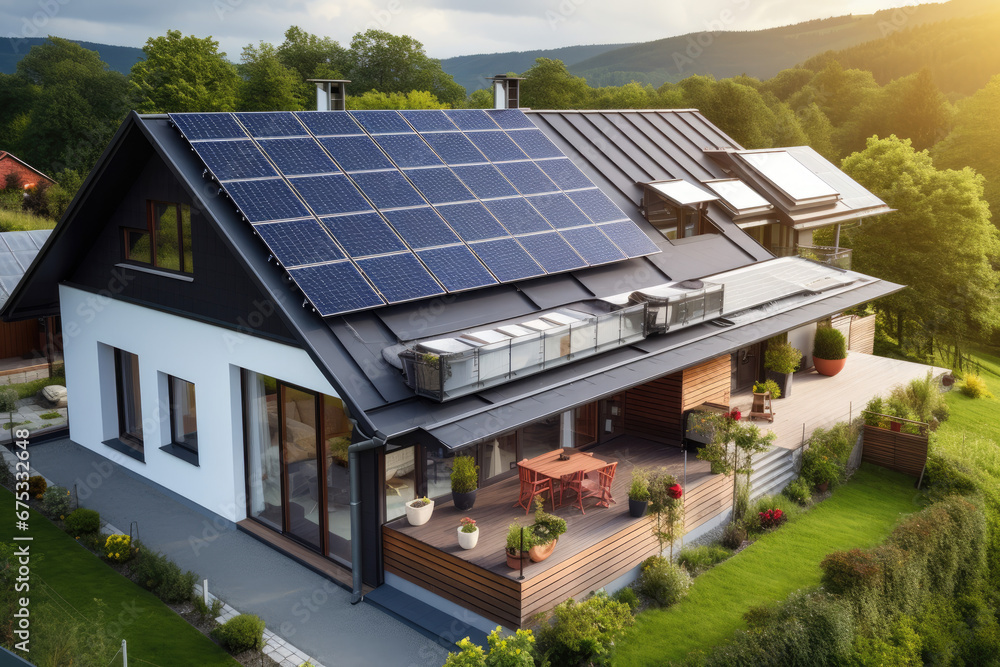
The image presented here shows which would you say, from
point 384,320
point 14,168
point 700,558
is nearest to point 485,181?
point 384,320

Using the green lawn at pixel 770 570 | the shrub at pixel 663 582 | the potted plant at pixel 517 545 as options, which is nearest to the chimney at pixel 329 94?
the potted plant at pixel 517 545

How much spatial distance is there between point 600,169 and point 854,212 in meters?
10.8

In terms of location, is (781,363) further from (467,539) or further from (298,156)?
(298,156)

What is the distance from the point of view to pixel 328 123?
16.8 m

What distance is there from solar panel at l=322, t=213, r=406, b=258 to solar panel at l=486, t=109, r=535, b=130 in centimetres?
705

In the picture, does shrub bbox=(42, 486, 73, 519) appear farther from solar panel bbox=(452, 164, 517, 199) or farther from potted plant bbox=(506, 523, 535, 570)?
solar panel bbox=(452, 164, 517, 199)

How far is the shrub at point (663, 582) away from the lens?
13.7 metres

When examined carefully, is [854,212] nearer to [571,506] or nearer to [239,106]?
[571,506]

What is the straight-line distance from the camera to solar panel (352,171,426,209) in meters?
15.4

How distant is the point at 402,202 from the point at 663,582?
903cm

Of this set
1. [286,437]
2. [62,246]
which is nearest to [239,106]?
[62,246]

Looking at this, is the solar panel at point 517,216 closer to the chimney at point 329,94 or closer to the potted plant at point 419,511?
the chimney at point 329,94

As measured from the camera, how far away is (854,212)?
26.8 meters

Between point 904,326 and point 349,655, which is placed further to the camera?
point 904,326
